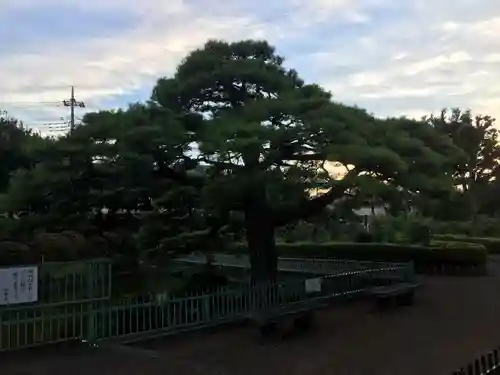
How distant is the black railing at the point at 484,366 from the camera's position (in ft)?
19.9

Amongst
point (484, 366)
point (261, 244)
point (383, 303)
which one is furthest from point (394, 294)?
point (484, 366)

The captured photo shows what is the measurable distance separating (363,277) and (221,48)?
614 cm

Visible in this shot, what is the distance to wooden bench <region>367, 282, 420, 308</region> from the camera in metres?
13.2

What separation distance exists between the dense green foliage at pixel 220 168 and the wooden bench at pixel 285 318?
125 centimetres

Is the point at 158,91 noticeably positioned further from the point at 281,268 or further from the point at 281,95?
the point at 281,268

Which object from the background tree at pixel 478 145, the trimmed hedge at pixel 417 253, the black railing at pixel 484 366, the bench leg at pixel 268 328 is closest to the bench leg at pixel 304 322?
the bench leg at pixel 268 328

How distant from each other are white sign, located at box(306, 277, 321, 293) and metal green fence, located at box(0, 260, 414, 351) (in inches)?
50.9

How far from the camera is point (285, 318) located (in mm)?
10203

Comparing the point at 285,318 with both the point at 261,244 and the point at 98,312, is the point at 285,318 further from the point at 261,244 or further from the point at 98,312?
the point at 98,312

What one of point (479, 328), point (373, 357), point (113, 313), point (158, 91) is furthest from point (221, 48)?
point (479, 328)

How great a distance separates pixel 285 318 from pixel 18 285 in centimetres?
427

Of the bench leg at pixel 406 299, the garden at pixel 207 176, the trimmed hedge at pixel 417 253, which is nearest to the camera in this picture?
the garden at pixel 207 176

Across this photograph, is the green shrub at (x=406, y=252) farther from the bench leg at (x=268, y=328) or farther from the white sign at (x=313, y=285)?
the bench leg at (x=268, y=328)

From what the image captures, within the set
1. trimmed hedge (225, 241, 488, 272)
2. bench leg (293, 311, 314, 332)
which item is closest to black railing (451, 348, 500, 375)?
bench leg (293, 311, 314, 332)
